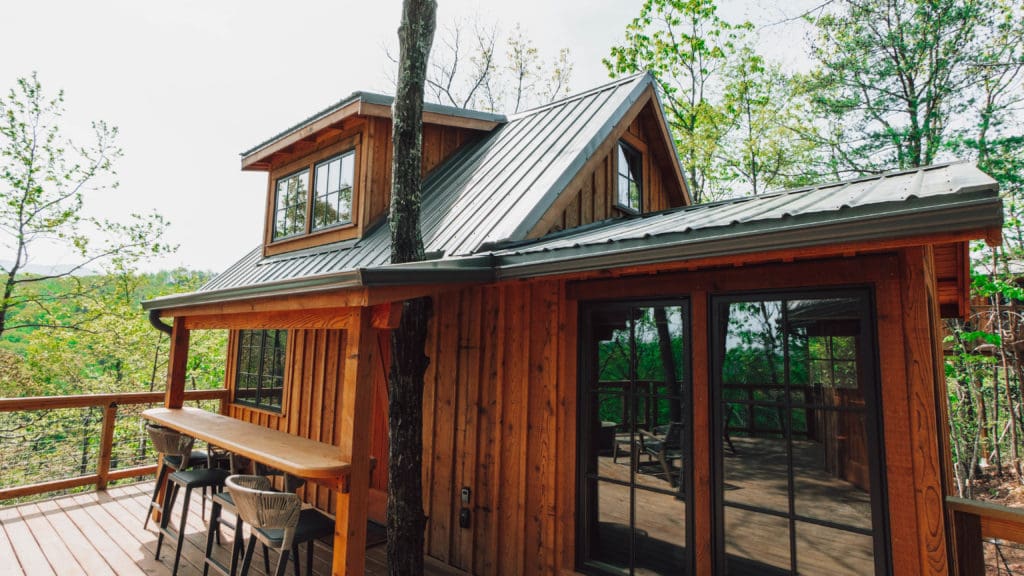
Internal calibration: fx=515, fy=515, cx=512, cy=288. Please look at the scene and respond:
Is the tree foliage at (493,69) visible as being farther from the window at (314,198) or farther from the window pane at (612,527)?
the window pane at (612,527)

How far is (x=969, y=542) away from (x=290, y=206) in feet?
25.9

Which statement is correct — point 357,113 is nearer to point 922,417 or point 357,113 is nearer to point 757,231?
point 757,231

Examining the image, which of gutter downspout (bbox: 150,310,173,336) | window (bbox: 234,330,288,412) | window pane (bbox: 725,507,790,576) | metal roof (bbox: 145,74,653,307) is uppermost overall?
metal roof (bbox: 145,74,653,307)

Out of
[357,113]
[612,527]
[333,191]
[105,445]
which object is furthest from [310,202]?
[612,527]

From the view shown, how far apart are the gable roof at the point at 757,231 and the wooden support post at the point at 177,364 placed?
93 centimetres

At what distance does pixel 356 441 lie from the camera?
2.95 meters

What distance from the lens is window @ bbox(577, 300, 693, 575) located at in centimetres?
309

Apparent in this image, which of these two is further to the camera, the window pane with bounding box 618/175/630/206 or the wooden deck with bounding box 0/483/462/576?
the window pane with bounding box 618/175/630/206

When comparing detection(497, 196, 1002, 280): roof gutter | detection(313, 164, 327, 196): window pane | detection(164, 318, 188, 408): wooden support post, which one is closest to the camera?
detection(497, 196, 1002, 280): roof gutter

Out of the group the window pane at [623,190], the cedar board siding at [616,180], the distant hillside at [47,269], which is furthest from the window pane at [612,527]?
the distant hillside at [47,269]

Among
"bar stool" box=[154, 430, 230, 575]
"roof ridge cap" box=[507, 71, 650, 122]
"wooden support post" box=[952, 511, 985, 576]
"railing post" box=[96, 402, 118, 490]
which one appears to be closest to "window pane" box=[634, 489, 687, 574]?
"wooden support post" box=[952, 511, 985, 576]

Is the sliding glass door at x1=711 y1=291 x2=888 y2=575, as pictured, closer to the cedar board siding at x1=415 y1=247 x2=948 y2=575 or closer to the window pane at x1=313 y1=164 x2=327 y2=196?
the cedar board siding at x1=415 y1=247 x2=948 y2=575

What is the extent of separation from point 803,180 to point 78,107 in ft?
62.0

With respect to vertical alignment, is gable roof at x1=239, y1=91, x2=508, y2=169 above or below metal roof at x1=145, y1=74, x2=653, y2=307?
above
